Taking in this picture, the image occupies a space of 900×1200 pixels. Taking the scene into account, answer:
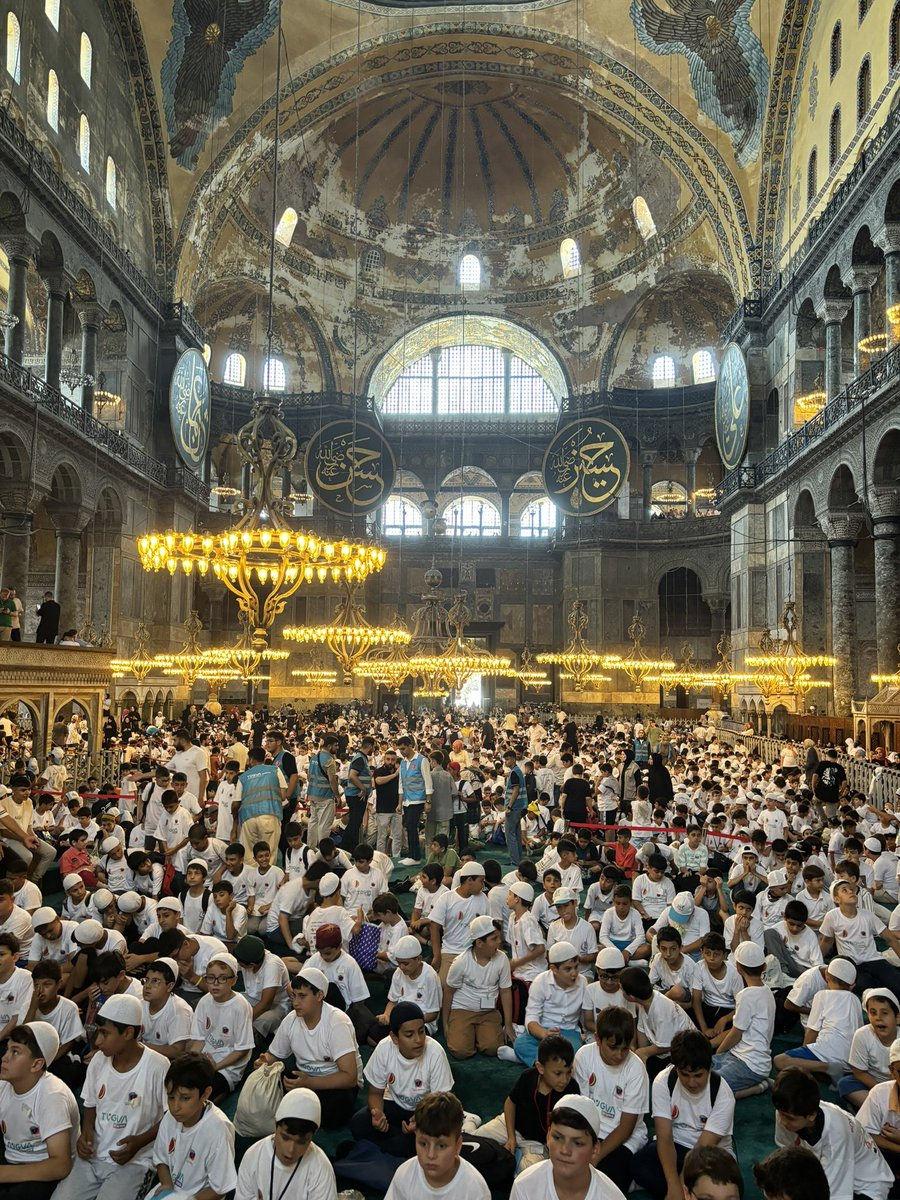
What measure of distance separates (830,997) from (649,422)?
2443 cm

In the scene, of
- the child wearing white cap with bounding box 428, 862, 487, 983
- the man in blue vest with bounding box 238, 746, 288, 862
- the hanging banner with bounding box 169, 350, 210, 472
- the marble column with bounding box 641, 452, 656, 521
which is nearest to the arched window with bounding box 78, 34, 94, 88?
the hanging banner with bounding box 169, 350, 210, 472

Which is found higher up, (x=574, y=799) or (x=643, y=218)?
(x=643, y=218)

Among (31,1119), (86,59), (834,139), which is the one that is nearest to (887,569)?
(834,139)

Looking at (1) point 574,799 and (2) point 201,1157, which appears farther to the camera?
(1) point 574,799

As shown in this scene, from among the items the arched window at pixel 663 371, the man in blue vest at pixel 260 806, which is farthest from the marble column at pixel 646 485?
the man in blue vest at pixel 260 806

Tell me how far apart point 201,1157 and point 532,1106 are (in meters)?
1.21

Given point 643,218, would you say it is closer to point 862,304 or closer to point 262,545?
point 862,304

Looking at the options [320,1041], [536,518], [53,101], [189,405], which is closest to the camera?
[320,1041]

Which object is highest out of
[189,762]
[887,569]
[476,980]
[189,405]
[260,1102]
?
[189,405]

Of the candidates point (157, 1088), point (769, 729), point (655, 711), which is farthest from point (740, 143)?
point (157, 1088)

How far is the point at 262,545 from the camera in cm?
898

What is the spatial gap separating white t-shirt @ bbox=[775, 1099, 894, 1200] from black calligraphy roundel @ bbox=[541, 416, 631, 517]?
13818mm

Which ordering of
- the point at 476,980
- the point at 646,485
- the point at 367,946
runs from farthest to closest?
the point at 646,485 < the point at 367,946 < the point at 476,980

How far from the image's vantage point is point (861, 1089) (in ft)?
12.6
